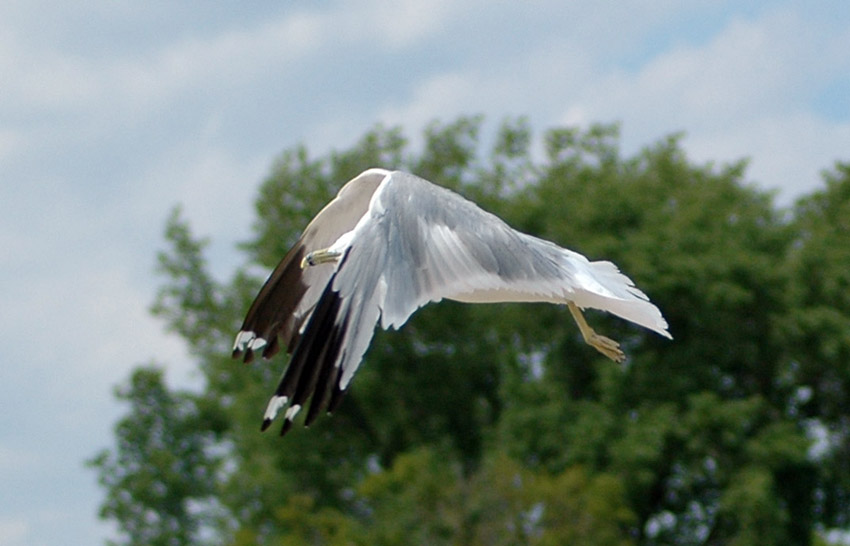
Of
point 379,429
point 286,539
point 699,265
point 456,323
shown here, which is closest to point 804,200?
point 699,265

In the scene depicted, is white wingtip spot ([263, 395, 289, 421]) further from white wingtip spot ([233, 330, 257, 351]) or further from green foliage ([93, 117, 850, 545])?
green foliage ([93, 117, 850, 545])

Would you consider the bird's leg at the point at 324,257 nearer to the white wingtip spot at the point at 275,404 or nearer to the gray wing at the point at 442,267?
the gray wing at the point at 442,267

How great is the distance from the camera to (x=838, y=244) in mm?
26250

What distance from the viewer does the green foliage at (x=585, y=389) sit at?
2380 centimetres

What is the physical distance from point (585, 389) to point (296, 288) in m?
17.8

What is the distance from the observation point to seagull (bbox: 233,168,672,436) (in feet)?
22.7

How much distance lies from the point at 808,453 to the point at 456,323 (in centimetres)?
753

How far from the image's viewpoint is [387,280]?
23.5ft

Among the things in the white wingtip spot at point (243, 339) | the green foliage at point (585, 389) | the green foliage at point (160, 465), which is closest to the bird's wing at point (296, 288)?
the white wingtip spot at point (243, 339)

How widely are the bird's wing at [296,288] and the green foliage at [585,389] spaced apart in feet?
44.7

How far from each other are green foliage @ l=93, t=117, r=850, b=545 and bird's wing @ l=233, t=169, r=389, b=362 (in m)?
13.6

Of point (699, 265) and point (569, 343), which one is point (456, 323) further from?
point (699, 265)

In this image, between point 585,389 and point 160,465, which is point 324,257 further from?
point 160,465

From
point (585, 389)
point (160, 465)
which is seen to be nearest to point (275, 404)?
point (585, 389)
